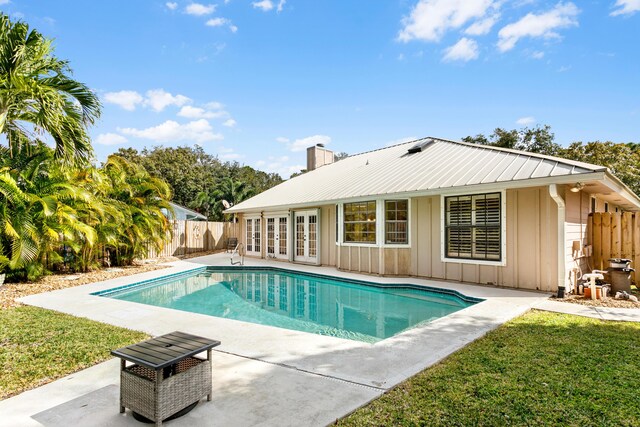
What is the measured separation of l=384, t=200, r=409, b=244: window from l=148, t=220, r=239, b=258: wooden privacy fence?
1059 cm

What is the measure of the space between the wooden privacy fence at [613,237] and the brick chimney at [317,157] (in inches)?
503

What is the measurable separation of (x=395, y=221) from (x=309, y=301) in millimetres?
3546

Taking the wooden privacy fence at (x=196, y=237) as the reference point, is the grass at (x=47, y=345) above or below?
below

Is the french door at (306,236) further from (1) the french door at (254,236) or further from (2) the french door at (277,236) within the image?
(1) the french door at (254,236)

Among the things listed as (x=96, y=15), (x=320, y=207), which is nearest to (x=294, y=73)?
(x=320, y=207)

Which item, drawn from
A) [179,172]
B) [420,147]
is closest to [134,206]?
[420,147]

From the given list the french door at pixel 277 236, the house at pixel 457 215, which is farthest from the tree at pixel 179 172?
the house at pixel 457 215

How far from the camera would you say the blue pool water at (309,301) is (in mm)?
6344

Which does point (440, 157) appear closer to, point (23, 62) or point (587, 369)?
point (587, 369)

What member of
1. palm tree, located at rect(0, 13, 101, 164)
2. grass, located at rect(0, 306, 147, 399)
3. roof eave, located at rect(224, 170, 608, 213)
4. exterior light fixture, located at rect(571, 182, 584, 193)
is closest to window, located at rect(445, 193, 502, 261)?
roof eave, located at rect(224, 170, 608, 213)

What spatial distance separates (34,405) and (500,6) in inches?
483

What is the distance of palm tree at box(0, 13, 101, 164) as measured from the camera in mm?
6477

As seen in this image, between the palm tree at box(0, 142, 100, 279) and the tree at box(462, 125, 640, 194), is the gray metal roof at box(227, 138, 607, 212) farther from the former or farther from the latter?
the tree at box(462, 125, 640, 194)

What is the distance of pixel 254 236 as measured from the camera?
645 inches
